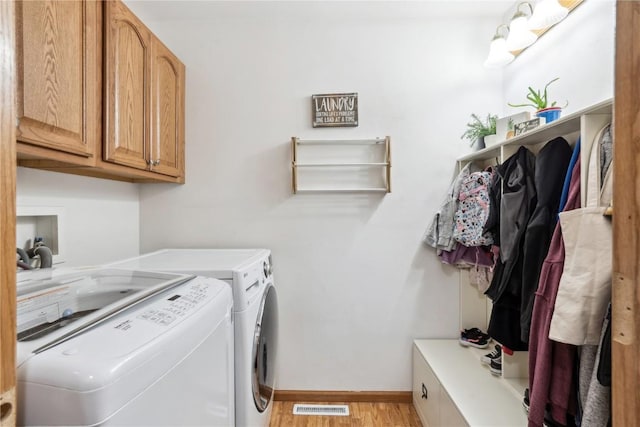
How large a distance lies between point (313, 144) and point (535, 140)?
121 centimetres

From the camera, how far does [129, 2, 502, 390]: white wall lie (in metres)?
2.01

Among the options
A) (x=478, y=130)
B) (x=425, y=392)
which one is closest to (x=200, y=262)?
(x=425, y=392)

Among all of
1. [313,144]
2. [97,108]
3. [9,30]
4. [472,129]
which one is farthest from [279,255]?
[9,30]

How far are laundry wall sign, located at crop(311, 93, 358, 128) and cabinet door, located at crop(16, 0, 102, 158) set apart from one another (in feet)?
3.84

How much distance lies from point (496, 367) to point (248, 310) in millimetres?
1348

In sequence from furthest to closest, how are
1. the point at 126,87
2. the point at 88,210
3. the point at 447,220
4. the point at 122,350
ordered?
the point at 447,220 → the point at 88,210 → the point at 126,87 → the point at 122,350

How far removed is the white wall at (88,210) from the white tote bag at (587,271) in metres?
2.07

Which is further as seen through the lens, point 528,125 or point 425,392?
point 425,392

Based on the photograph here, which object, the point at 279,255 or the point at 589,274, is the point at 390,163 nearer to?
the point at 279,255

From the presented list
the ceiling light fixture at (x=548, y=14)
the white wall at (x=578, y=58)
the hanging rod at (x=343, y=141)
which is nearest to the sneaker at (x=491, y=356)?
the white wall at (x=578, y=58)

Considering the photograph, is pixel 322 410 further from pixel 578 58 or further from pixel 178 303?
pixel 578 58

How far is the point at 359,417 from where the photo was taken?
188 cm

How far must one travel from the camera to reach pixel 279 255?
204 cm

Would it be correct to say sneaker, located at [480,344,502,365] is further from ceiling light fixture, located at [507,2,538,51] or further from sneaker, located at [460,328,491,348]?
ceiling light fixture, located at [507,2,538,51]
